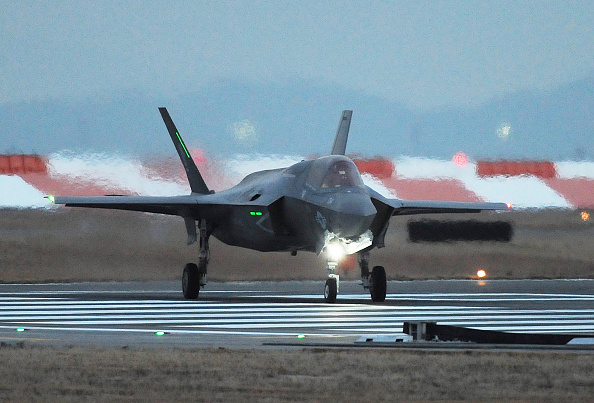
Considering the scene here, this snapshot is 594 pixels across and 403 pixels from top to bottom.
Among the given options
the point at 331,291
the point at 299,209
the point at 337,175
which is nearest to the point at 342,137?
the point at 299,209

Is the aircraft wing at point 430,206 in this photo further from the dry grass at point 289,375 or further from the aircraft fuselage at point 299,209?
the dry grass at point 289,375

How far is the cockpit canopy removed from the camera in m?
18.8

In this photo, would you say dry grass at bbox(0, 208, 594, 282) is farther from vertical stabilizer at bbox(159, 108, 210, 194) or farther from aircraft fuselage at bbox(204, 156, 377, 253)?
aircraft fuselage at bbox(204, 156, 377, 253)

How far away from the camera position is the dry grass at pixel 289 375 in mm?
7758

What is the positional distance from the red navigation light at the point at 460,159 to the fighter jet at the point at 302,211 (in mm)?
4021

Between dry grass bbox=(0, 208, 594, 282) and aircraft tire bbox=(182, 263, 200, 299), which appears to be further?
dry grass bbox=(0, 208, 594, 282)

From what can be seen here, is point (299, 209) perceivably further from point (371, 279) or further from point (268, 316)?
point (268, 316)

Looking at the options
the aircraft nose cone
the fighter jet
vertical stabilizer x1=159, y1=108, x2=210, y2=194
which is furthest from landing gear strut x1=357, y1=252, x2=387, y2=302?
vertical stabilizer x1=159, y1=108, x2=210, y2=194

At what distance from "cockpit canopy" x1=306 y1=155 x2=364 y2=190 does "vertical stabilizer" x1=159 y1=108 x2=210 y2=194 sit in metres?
5.60

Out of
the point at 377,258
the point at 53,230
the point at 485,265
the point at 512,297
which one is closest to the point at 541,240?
the point at 485,265

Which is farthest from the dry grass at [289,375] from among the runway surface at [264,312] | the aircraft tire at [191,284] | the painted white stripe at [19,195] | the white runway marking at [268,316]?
the painted white stripe at [19,195]

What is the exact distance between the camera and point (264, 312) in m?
→ 16.7

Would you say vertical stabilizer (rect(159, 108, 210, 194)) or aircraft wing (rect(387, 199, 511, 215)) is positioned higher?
vertical stabilizer (rect(159, 108, 210, 194))

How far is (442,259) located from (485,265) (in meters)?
1.24
